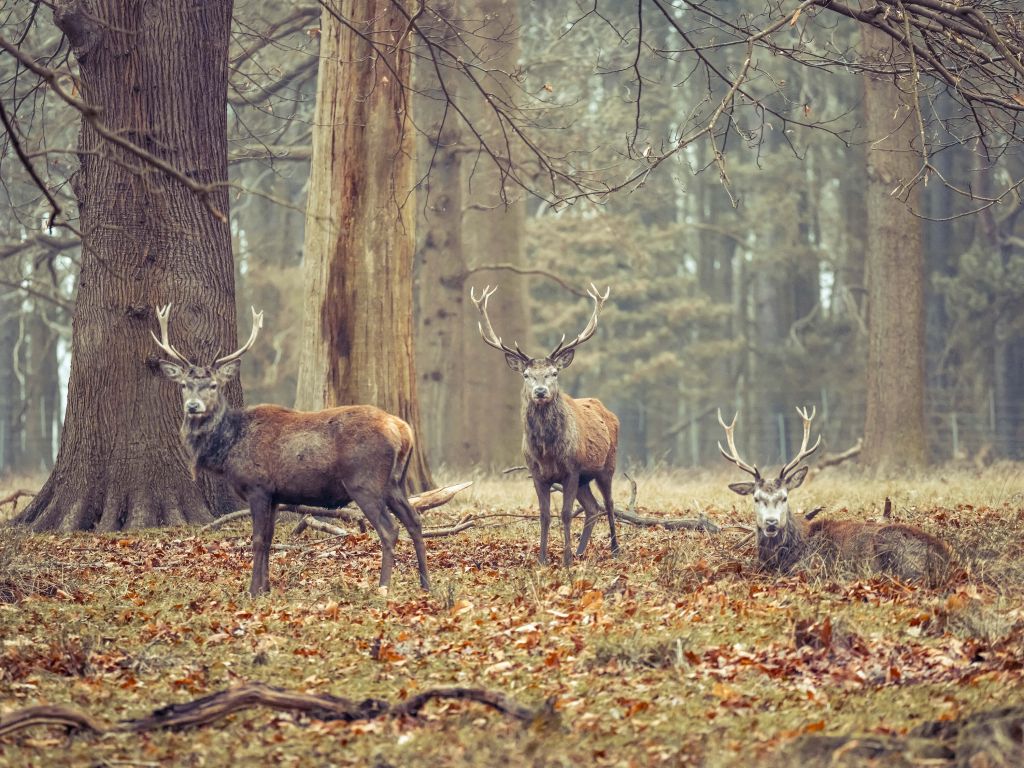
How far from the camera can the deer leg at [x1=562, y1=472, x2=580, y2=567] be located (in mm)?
10188

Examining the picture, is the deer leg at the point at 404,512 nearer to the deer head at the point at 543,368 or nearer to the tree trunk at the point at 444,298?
the deer head at the point at 543,368

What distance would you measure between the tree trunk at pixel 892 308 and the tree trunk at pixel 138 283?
11.3 meters

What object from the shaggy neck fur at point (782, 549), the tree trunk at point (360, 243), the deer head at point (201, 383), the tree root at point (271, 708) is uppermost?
the tree trunk at point (360, 243)

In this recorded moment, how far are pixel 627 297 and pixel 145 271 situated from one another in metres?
26.7

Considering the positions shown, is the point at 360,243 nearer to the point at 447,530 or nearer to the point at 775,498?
the point at 447,530

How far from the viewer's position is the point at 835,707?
224 inches

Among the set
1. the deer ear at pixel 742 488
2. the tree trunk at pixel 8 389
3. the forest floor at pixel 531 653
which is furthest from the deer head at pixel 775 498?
the tree trunk at pixel 8 389

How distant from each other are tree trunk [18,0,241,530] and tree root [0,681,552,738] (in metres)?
6.41

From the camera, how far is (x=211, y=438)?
9508 mm

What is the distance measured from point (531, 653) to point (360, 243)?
831 centimetres

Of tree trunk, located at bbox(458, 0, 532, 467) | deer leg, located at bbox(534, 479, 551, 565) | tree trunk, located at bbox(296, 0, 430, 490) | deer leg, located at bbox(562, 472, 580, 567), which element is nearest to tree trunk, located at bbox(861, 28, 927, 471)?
tree trunk, located at bbox(458, 0, 532, 467)

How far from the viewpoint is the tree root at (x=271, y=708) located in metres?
5.57

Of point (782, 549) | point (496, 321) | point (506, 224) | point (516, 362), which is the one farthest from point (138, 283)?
point (506, 224)

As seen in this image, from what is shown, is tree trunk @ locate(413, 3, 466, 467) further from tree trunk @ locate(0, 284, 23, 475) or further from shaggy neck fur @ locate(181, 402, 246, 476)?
tree trunk @ locate(0, 284, 23, 475)
